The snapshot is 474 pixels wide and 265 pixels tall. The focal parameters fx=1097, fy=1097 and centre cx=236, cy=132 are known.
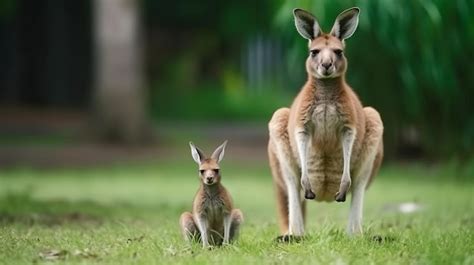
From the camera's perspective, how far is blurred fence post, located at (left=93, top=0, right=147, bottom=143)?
20.5 meters

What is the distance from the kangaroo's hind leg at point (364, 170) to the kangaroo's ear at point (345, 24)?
0.66 meters

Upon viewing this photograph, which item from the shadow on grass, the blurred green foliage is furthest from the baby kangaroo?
the blurred green foliage

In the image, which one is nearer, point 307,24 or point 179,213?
point 307,24

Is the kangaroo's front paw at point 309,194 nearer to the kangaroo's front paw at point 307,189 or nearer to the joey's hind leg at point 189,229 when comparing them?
the kangaroo's front paw at point 307,189

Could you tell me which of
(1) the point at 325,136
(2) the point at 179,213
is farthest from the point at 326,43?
(2) the point at 179,213

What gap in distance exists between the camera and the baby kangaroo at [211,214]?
693 cm

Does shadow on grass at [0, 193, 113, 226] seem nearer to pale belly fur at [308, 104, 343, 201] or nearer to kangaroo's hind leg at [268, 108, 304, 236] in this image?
kangaroo's hind leg at [268, 108, 304, 236]

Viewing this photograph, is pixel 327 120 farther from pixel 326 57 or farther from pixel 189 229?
pixel 189 229

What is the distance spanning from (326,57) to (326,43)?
0.37 ft

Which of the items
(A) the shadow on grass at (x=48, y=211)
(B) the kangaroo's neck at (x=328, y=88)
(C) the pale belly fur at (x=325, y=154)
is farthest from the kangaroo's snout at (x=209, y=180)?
(A) the shadow on grass at (x=48, y=211)

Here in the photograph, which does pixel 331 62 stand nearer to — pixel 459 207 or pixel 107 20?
pixel 459 207

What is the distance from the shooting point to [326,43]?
6914 mm

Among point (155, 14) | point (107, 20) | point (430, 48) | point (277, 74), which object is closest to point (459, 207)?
point (430, 48)

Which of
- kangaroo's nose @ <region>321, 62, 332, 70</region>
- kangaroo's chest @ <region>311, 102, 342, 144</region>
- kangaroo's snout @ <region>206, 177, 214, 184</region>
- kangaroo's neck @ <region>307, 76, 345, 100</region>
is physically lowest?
kangaroo's snout @ <region>206, 177, 214, 184</region>
